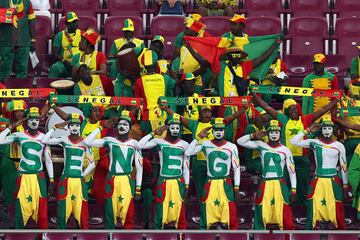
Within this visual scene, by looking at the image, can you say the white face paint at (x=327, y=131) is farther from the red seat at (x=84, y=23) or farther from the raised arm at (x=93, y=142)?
the red seat at (x=84, y=23)

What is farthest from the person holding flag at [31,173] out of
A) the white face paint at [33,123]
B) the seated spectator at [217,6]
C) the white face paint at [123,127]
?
the seated spectator at [217,6]

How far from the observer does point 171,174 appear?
23.2m

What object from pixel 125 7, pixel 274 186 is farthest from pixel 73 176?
pixel 125 7

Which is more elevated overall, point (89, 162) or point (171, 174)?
point (89, 162)

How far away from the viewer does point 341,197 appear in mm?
23172

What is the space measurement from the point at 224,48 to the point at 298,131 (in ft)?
6.56

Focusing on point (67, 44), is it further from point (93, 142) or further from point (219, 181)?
point (219, 181)

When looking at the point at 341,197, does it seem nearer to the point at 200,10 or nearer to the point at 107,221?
the point at 107,221

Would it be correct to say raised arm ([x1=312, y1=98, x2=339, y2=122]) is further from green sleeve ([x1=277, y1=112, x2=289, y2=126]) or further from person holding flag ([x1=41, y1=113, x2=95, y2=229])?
person holding flag ([x1=41, y1=113, x2=95, y2=229])

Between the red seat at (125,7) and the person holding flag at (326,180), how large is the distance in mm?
4995

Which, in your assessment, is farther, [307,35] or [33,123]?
[307,35]

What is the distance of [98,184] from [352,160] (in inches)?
134

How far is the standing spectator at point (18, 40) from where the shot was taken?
25.8 meters

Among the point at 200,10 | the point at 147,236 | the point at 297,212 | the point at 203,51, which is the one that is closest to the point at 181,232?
the point at 147,236
